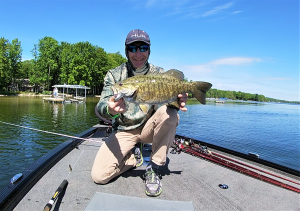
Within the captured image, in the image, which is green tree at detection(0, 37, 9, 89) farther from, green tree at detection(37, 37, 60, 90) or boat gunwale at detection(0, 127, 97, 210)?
boat gunwale at detection(0, 127, 97, 210)

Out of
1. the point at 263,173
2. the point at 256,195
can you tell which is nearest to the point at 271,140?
the point at 263,173

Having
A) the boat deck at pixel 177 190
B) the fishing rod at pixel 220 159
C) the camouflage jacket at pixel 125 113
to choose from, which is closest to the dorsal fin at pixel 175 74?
the camouflage jacket at pixel 125 113

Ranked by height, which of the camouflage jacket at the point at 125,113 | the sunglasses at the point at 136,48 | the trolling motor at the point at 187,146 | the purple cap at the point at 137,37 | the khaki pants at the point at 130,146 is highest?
the purple cap at the point at 137,37

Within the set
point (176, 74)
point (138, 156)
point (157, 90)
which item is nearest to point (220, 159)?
point (138, 156)

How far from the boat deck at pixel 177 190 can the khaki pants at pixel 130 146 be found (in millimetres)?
206

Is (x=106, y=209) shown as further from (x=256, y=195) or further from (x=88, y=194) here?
(x=256, y=195)

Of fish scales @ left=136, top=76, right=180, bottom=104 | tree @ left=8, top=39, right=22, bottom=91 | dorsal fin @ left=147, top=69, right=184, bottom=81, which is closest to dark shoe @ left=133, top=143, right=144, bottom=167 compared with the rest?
fish scales @ left=136, top=76, right=180, bottom=104

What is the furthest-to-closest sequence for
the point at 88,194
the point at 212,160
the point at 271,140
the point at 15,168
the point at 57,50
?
the point at 57,50 → the point at 271,140 → the point at 15,168 → the point at 212,160 → the point at 88,194

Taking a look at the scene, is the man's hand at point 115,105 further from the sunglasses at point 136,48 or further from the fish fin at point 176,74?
the sunglasses at point 136,48

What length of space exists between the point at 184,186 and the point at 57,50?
77.0 meters

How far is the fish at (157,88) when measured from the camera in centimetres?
320

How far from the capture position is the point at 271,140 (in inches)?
750

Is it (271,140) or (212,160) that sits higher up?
(212,160)

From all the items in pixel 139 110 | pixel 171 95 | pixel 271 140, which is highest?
pixel 171 95
